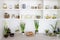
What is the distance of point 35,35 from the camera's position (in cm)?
427

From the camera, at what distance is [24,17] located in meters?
4.50

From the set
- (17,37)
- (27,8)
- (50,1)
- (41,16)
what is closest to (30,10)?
(27,8)

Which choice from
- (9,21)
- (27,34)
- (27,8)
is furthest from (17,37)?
(27,8)

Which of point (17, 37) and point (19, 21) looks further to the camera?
point (19, 21)

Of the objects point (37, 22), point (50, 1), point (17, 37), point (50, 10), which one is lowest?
point (17, 37)

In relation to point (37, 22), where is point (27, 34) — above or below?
below

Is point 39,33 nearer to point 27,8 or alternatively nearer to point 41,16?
point 41,16

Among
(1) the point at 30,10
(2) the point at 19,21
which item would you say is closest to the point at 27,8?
(1) the point at 30,10

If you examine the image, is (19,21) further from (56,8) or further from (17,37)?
(56,8)

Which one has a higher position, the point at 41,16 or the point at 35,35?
the point at 41,16

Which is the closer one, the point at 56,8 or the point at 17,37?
the point at 17,37

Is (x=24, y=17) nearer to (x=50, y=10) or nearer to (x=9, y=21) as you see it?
(x=9, y=21)

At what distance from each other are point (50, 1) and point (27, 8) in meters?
0.74

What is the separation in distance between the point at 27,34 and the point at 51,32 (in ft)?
2.52
